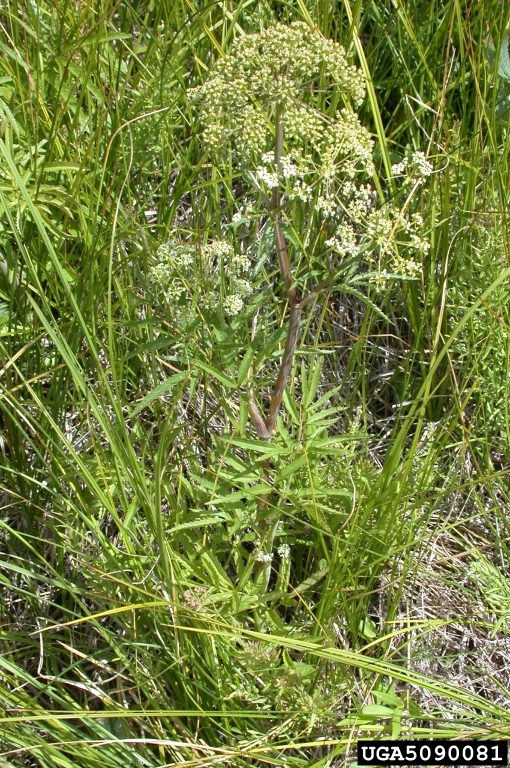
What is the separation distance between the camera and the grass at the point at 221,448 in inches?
75.3

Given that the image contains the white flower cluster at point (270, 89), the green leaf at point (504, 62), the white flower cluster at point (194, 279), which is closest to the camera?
the white flower cluster at point (270, 89)

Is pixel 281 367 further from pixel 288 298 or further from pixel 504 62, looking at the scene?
pixel 504 62

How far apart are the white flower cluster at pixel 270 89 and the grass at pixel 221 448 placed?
0.34m

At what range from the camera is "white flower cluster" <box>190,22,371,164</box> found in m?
1.65

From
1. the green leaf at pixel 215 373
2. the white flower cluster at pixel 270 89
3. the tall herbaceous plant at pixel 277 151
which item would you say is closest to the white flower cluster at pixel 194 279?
the tall herbaceous plant at pixel 277 151

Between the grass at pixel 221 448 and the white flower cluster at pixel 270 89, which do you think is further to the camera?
the grass at pixel 221 448

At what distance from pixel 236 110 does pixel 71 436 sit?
4.24ft

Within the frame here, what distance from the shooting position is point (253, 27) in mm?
2783

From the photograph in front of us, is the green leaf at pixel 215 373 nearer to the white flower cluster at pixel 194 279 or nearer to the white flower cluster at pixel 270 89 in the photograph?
the white flower cluster at pixel 194 279

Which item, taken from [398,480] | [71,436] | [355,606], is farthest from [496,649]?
[71,436]

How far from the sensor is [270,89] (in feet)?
5.35

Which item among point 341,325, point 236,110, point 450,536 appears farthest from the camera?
point 341,325

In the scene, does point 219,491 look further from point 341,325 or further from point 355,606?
point 341,325

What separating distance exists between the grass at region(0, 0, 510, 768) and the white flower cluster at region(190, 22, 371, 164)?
34 cm
